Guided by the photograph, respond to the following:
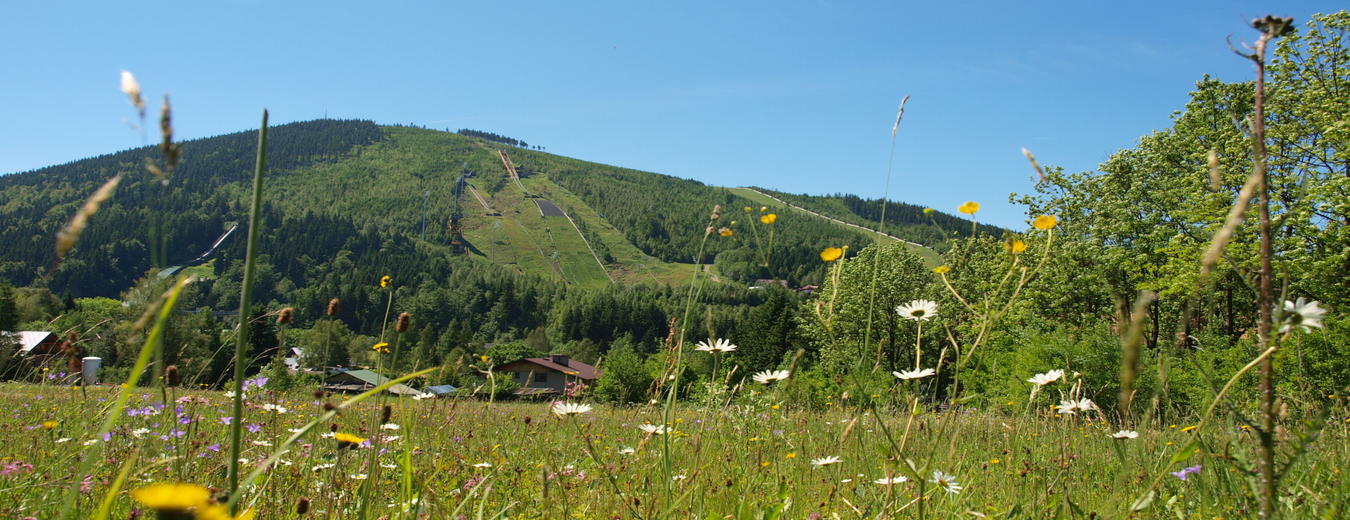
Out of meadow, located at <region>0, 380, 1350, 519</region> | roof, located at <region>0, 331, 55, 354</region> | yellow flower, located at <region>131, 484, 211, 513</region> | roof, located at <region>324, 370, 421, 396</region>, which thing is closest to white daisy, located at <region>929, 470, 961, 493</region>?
meadow, located at <region>0, 380, 1350, 519</region>

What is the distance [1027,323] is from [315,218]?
187m

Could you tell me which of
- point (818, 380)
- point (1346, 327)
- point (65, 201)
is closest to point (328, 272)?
point (65, 201)

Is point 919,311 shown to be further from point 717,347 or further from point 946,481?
point 717,347

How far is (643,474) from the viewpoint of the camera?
3.06m

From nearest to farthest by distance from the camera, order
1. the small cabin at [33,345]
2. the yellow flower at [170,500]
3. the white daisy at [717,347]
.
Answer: the yellow flower at [170,500] → the white daisy at [717,347] → the small cabin at [33,345]

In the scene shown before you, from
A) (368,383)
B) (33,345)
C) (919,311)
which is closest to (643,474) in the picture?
(368,383)

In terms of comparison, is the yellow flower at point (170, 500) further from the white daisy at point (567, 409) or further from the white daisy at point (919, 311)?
the white daisy at point (567, 409)

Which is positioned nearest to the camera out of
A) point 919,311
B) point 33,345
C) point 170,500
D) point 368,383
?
point 170,500

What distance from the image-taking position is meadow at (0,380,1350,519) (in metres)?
1.88

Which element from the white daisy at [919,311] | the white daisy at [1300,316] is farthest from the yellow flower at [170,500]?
the white daisy at [919,311]

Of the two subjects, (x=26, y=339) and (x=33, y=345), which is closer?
(x=33, y=345)

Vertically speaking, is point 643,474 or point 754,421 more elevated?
point 643,474

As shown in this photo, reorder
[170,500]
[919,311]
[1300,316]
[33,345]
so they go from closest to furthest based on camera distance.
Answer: [170,500], [1300,316], [919,311], [33,345]

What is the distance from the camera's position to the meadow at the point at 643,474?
188 cm
